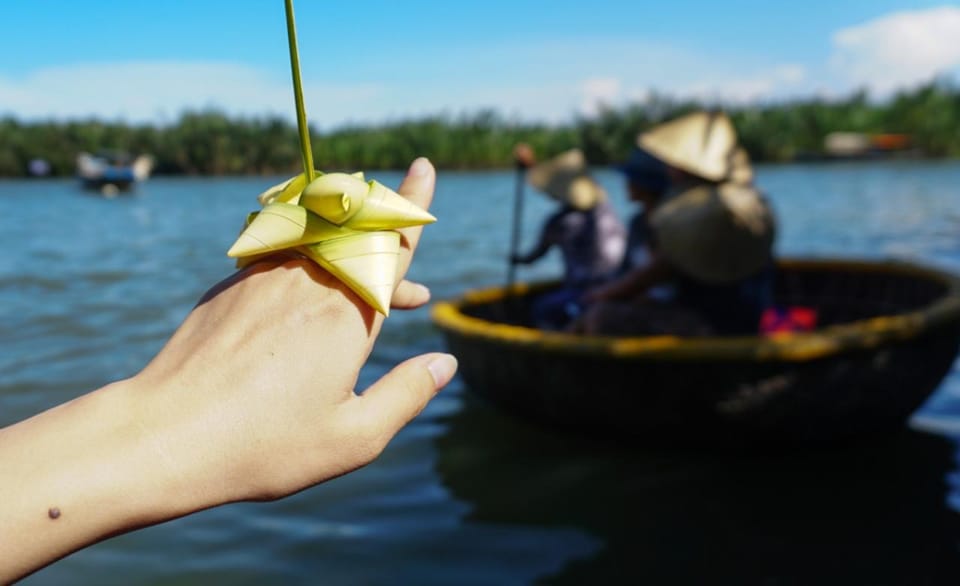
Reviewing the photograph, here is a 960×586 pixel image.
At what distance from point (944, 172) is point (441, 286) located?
20.3 m

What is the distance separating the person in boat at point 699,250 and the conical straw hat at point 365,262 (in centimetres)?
262

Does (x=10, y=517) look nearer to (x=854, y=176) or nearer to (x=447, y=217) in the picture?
(x=447, y=217)

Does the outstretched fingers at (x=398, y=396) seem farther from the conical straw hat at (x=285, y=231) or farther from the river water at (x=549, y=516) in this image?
the river water at (x=549, y=516)

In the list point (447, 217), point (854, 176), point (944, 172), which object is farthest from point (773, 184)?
point (447, 217)

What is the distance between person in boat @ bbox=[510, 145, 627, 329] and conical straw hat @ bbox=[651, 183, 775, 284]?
4.79 ft

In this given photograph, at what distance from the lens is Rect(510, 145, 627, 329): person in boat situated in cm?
493

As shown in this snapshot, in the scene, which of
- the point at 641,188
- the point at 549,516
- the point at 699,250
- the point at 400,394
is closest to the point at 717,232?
the point at 699,250

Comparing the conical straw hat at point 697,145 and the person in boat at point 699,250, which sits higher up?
the conical straw hat at point 697,145

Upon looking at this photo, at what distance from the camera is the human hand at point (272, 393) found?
0.81 m

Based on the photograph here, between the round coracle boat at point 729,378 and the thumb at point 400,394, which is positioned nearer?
the thumb at point 400,394

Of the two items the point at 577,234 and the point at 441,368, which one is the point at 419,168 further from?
the point at 577,234

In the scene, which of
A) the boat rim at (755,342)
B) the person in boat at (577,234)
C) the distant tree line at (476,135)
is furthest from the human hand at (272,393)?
the distant tree line at (476,135)

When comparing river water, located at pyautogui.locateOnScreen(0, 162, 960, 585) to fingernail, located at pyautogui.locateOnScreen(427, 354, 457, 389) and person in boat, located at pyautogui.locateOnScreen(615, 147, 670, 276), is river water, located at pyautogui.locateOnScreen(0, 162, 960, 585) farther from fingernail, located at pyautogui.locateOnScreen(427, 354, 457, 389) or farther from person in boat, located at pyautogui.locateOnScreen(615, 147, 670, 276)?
fingernail, located at pyautogui.locateOnScreen(427, 354, 457, 389)

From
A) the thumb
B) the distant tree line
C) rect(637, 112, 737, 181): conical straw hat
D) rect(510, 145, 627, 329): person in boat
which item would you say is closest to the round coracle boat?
rect(637, 112, 737, 181): conical straw hat
